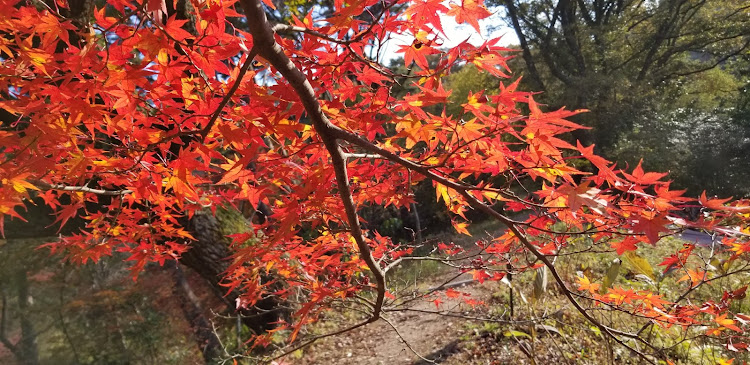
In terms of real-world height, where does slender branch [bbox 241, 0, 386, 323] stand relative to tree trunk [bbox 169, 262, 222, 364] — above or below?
above

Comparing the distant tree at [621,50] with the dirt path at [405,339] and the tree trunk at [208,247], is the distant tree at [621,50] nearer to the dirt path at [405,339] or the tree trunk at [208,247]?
the dirt path at [405,339]

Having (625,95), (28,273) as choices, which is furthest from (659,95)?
(28,273)

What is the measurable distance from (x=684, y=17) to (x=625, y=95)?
3399mm

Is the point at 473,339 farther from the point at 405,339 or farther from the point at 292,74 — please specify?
the point at 292,74

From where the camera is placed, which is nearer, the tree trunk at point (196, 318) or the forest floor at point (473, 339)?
the forest floor at point (473, 339)

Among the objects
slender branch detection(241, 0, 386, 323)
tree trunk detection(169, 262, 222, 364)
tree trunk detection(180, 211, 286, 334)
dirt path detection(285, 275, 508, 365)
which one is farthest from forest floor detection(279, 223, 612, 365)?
tree trunk detection(169, 262, 222, 364)

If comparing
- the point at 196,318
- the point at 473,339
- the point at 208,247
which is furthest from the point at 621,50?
the point at 196,318

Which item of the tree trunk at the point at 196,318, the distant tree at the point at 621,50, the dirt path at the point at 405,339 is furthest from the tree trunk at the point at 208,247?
the distant tree at the point at 621,50

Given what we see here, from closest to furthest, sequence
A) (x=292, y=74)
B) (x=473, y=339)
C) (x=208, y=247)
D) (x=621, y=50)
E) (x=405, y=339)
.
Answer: (x=292, y=74) → (x=208, y=247) → (x=473, y=339) → (x=405, y=339) → (x=621, y=50)

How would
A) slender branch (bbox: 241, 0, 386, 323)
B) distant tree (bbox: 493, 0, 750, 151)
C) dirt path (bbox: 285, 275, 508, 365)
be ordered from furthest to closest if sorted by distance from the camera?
distant tree (bbox: 493, 0, 750, 151)
dirt path (bbox: 285, 275, 508, 365)
slender branch (bbox: 241, 0, 386, 323)

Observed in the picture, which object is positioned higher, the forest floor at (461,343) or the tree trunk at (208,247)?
the tree trunk at (208,247)

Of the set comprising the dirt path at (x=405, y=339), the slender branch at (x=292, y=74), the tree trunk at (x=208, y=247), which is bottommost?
the dirt path at (x=405, y=339)

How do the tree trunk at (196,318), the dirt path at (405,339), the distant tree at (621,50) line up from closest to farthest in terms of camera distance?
the dirt path at (405,339), the tree trunk at (196,318), the distant tree at (621,50)

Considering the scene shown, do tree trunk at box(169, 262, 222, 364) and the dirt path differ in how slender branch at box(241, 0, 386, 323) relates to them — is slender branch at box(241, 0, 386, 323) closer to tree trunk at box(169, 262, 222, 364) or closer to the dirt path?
the dirt path
